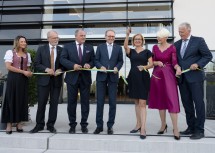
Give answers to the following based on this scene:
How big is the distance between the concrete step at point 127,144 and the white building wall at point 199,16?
8.10m

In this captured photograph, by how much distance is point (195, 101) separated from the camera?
453cm

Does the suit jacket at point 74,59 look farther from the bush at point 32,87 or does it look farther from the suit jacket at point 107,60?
the bush at point 32,87

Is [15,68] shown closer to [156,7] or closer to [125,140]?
[125,140]

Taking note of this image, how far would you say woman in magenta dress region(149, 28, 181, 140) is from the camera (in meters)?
4.46

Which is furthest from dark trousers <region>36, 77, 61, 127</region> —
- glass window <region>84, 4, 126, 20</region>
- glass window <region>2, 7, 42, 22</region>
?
glass window <region>2, 7, 42, 22</region>

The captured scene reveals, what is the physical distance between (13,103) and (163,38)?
3.04 meters

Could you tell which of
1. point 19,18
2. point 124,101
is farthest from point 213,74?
point 19,18

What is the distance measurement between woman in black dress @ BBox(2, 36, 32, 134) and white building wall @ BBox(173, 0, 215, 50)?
27.4ft

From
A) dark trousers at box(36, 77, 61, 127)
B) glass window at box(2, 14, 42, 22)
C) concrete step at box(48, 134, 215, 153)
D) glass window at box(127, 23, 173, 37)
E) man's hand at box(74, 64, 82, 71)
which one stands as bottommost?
concrete step at box(48, 134, 215, 153)

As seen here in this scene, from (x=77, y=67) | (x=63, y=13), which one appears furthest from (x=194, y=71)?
(x=63, y=13)

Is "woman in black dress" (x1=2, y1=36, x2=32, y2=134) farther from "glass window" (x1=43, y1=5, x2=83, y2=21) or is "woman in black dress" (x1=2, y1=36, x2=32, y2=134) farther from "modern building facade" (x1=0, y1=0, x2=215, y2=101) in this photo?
"glass window" (x1=43, y1=5, x2=83, y2=21)

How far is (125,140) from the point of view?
429 cm

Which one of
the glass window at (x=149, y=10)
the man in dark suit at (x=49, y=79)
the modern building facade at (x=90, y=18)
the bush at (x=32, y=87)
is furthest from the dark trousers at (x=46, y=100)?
the glass window at (x=149, y=10)

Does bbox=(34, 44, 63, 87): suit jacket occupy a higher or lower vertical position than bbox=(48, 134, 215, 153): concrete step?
higher
